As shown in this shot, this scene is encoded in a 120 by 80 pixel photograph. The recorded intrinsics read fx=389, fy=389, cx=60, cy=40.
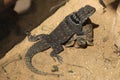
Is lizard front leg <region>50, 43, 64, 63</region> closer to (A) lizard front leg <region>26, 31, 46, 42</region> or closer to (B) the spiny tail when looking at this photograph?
(B) the spiny tail

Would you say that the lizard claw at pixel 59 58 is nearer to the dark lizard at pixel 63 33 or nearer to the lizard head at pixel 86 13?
the dark lizard at pixel 63 33

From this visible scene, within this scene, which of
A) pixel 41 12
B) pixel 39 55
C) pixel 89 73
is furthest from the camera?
pixel 41 12

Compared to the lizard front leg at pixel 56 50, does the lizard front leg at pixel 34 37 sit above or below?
above

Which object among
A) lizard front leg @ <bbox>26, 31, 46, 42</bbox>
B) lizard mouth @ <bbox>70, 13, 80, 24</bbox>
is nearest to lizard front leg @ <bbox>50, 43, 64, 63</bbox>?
lizard front leg @ <bbox>26, 31, 46, 42</bbox>

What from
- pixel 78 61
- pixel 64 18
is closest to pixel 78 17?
pixel 64 18

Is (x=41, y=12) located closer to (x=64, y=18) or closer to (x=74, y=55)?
(x=64, y=18)

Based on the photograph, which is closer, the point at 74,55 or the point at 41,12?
the point at 74,55

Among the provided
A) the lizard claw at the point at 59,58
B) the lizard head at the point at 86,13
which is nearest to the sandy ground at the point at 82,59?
the lizard claw at the point at 59,58
